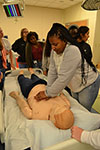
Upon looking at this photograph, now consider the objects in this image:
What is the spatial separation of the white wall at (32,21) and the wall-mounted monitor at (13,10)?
8.90 feet

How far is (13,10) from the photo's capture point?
2.69 metres

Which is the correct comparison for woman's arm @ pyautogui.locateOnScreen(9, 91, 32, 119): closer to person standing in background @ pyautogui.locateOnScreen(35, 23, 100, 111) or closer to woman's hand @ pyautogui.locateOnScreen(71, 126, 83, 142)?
person standing in background @ pyautogui.locateOnScreen(35, 23, 100, 111)

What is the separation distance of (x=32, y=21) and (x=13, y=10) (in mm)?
3268

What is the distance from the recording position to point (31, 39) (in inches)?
97.0

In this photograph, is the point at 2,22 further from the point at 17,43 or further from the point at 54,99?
the point at 54,99

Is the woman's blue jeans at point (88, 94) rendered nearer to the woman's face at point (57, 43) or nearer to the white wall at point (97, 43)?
the woman's face at point (57, 43)

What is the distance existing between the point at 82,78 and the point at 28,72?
158 cm

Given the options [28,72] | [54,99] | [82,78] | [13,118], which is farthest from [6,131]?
[28,72]

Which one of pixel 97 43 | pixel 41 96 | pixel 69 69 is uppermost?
pixel 97 43

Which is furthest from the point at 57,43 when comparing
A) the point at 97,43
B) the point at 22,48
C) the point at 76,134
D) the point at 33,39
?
the point at 97,43

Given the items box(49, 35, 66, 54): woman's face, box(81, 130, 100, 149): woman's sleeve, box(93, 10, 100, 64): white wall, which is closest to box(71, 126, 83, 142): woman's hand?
box(81, 130, 100, 149): woman's sleeve

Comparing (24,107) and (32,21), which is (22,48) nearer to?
(24,107)

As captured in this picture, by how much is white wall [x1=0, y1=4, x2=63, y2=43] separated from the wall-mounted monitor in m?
2.71

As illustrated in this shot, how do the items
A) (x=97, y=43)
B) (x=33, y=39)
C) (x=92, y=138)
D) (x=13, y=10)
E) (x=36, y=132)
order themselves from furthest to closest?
(x=97, y=43) → (x=13, y=10) → (x=33, y=39) → (x=36, y=132) → (x=92, y=138)
